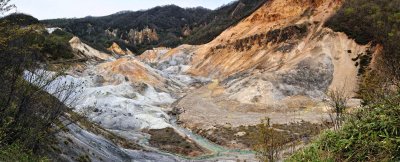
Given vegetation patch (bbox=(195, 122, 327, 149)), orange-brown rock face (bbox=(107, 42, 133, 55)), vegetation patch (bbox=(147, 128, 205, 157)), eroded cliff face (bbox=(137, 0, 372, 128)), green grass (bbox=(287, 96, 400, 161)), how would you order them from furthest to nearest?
orange-brown rock face (bbox=(107, 42, 133, 55)) → eroded cliff face (bbox=(137, 0, 372, 128)) → vegetation patch (bbox=(195, 122, 327, 149)) → vegetation patch (bbox=(147, 128, 205, 157)) → green grass (bbox=(287, 96, 400, 161))

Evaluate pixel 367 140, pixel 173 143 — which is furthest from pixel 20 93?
pixel 173 143

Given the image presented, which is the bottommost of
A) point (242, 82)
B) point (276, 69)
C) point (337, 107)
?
point (242, 82)

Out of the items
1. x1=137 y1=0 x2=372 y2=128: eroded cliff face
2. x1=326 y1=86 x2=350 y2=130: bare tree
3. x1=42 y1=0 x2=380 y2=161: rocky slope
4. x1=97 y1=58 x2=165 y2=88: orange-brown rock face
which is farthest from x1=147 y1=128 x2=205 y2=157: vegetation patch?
x1=97 y1=58 x2=165 y2=88: orange-brown rock face

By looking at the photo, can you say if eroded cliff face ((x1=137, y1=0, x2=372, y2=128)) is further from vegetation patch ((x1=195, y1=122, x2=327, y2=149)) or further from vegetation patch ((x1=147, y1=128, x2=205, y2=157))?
vegetation patch ((x1=147, y1=128, x2=205, y2=157))

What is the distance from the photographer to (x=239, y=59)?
97.9 meters

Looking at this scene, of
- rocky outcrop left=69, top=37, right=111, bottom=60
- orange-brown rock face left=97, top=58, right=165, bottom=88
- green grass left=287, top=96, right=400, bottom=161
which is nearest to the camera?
green grass left=287, top=96, right=400, bottom=161

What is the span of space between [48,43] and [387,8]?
215 ft

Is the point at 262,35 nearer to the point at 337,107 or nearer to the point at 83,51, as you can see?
the point at 83,51

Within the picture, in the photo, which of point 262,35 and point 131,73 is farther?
point 262,35

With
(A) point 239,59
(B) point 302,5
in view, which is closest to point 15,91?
(A) point 239,59

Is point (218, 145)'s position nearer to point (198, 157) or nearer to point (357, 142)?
point (198, 157)

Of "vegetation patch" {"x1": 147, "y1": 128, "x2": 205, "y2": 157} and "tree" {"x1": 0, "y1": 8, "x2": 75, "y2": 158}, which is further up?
"tree" {"x1": 0, "y1": 8, "x2": 75, "y2": 158}

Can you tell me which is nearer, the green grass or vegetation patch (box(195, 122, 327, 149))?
the green grass

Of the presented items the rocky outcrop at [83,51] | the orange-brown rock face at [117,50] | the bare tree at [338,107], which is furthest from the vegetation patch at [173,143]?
the orange-brown rock face at [117,50]
